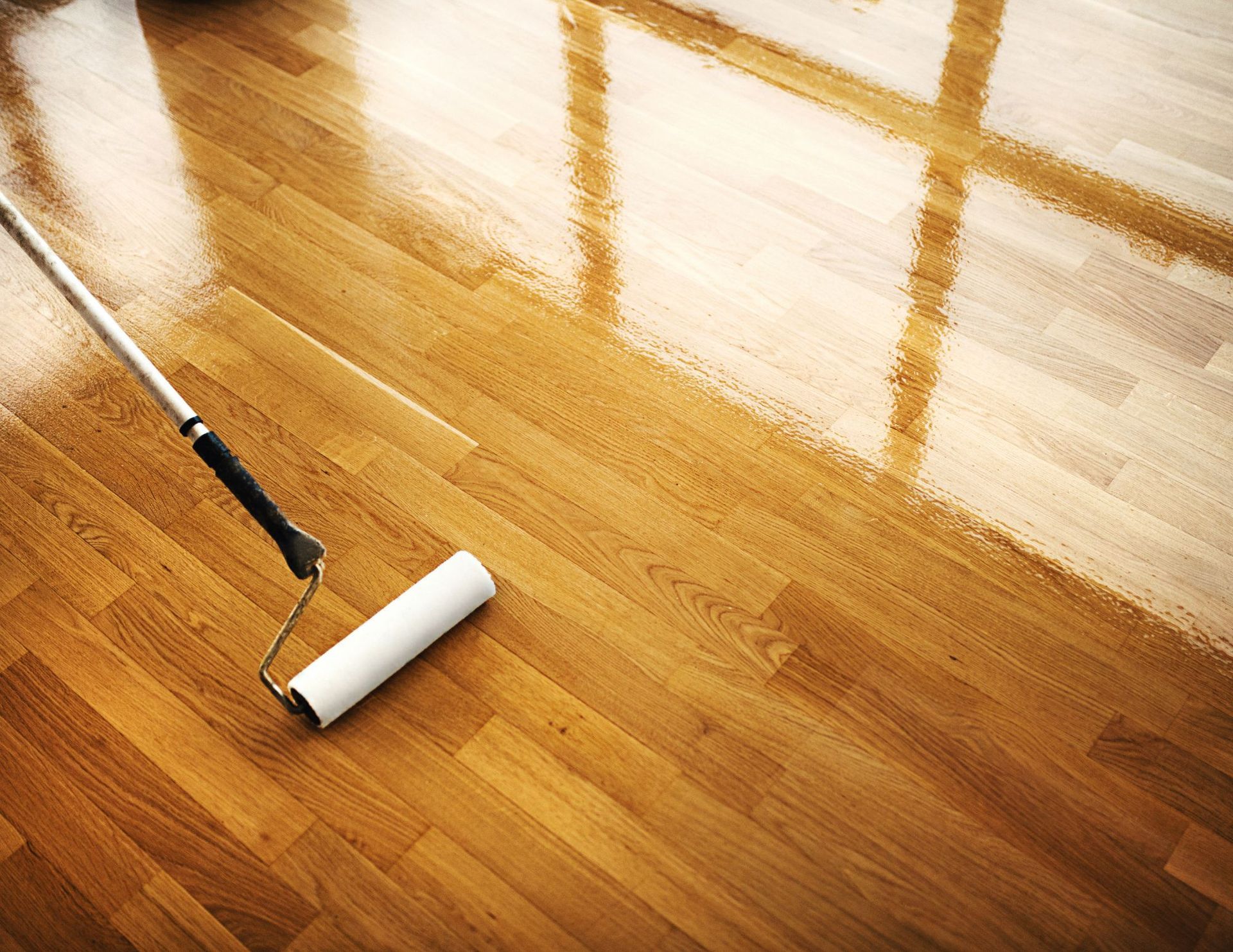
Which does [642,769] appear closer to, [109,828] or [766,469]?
[766,469]

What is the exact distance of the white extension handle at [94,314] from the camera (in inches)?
51.1

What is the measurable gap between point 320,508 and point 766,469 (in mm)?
720

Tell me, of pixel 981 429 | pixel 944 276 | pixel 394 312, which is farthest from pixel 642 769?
pixel 944 276

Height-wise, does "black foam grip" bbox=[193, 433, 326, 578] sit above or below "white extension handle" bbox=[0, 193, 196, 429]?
below

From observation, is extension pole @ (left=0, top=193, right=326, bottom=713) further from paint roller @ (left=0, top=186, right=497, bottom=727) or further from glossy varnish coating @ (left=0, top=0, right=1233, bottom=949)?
glossy varnish coating @ (left=0, top=0, right=1233, bottom=949)

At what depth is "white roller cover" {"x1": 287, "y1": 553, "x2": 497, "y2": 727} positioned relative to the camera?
1.44 meters

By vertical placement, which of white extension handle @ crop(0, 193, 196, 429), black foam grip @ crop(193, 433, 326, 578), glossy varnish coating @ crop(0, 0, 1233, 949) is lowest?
glossy varnish coating @ crop(0, 0, 1233, 949)

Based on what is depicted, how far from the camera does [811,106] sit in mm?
2328

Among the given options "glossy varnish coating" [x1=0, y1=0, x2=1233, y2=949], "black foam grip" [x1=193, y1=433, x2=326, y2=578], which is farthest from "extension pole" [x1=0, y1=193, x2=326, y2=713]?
"glossy varnish coating" [x1=0, y1=0, x2=1233, y2=949]

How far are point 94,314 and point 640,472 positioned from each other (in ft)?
2.71

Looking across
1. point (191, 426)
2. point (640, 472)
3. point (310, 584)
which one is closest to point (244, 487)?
point (191, 426)

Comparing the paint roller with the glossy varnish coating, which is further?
the glossy varnish coating

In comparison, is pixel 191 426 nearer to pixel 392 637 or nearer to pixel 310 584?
pixel 310 584

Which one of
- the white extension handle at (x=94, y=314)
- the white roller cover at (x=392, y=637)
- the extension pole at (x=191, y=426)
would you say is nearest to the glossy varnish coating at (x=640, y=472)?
the white roller cover at (x=392, y=637)
